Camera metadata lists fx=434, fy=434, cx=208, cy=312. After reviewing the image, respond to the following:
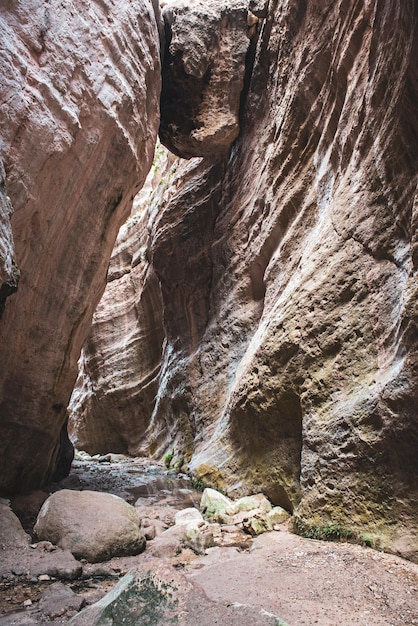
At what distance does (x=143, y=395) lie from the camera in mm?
17078

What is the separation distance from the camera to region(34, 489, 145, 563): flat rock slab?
4.22 meters

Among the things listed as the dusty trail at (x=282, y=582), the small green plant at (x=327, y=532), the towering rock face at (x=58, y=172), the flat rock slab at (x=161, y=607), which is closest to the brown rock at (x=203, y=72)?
the towering rock face at (x=58, y=172)

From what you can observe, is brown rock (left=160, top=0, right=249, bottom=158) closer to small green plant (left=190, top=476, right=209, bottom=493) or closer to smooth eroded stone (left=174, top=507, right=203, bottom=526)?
small green plant (left=190, top=476, right=209, bottom=493)

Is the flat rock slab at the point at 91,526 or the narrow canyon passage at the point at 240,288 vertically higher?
the narrow canyon passage at the point at 240,288

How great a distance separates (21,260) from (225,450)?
4.71m

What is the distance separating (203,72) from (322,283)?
703 centimetres

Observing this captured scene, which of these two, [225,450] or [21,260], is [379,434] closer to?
[225,450]

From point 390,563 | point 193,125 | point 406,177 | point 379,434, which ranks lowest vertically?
point 390,563

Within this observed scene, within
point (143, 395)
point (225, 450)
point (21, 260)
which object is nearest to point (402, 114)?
point (21, 260)

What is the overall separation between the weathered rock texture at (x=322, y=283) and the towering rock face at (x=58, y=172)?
2712 millimetres

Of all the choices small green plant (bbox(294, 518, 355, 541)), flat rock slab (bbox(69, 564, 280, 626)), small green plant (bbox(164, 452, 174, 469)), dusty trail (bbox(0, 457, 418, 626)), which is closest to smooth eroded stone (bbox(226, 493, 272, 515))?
dusty trail (bbox(0, 457, 418, 626))

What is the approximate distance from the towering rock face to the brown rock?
1950 millimetres

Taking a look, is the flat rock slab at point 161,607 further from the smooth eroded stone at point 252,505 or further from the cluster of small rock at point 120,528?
the smooth eroded stone at point 252,505

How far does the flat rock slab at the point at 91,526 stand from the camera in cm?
422
